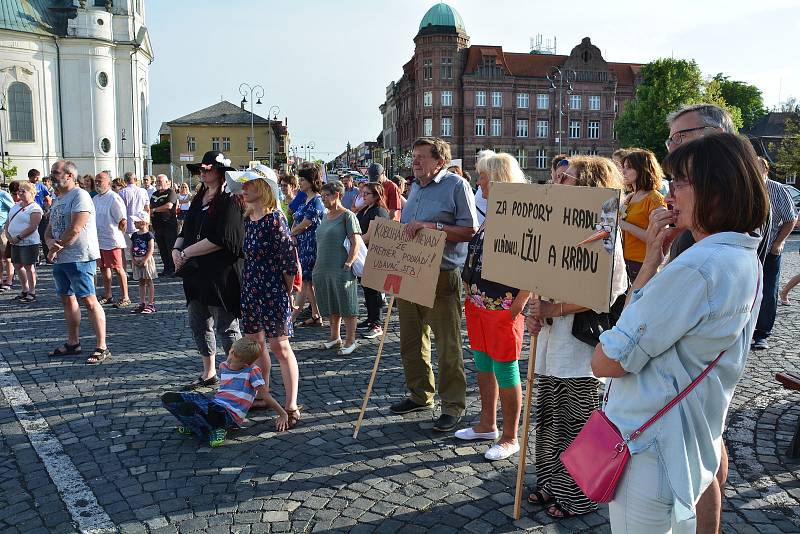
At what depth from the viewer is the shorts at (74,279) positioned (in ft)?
22.7

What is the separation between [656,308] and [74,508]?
11.3 ft

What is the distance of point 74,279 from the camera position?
6930mm

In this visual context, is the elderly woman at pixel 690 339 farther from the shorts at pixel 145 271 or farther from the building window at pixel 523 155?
the building window at pixel 523 155

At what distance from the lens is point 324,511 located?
369 centimetres

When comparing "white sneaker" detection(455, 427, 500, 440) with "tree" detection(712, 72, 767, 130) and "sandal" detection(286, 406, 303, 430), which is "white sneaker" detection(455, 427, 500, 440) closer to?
"sandal" detection(286, 406, 303, 430)

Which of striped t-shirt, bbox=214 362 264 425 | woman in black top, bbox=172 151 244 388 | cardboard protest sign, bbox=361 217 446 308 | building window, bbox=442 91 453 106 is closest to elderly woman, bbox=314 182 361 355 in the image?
woman in black top, bbox=172 151 244 388

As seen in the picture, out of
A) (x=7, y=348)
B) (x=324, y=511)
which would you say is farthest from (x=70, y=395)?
(x=324, y=511)

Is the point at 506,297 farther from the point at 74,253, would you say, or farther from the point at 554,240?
the point at 74,253

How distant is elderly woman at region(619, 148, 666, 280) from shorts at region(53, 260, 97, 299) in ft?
17.5

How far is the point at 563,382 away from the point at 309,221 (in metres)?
5.39

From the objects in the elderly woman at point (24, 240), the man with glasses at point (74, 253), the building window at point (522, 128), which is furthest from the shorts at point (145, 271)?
the building window at point (522, 128)

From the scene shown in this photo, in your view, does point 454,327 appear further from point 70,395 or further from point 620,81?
point 620,81

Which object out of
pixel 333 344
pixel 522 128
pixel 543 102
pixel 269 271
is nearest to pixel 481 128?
pixel 522 128

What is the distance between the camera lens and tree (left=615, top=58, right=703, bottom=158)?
A: 190 ft
